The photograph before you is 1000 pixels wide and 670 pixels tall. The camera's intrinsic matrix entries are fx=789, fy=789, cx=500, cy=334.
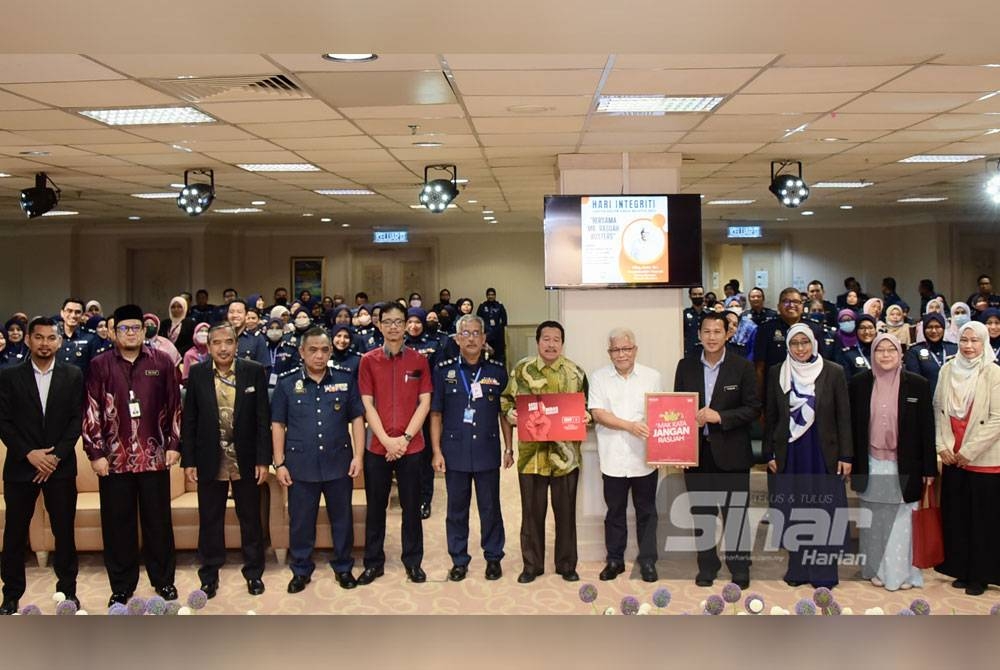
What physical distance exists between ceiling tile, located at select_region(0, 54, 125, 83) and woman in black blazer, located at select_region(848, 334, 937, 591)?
14.5 feet

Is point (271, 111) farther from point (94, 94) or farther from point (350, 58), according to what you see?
point (350, 58)

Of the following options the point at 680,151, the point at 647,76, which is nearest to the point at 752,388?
the point at 647,76

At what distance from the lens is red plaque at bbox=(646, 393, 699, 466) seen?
15.1 ft

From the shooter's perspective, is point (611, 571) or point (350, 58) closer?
point (350, 58)

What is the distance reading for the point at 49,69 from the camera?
3812 mm

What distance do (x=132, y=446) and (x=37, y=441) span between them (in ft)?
1.49

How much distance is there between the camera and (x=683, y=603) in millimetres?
4367

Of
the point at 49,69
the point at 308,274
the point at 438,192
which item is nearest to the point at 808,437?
the point at 438,192

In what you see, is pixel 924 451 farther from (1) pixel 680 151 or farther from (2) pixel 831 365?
(1) pixel 680 151

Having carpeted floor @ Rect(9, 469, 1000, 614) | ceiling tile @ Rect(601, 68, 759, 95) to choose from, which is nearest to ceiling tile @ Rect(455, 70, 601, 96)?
ceiling tile @ Rect(601, 68, 759, 95)

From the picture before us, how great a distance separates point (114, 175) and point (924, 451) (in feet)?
24.4

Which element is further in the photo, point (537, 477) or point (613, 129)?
point (613, 129)

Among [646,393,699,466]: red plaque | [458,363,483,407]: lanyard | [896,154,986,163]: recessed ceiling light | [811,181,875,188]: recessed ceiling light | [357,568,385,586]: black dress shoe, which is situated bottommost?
[357,568,385,586]: black dress shoe

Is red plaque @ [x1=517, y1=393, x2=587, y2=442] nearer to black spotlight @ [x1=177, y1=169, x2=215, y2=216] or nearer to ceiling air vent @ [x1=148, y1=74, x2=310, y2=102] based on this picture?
ceiling air vent @ [x1=148, y1=74, x2=310, y2=102]
